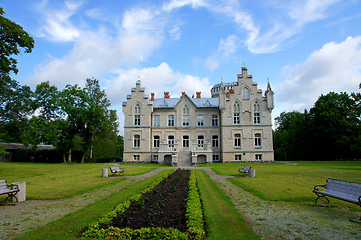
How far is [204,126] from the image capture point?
45312mm

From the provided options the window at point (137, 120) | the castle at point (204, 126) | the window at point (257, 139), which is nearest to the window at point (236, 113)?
the castle at point (204, 126)

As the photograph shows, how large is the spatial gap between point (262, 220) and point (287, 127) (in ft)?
254

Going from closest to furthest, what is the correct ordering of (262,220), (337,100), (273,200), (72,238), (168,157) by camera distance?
(72,238)
(262,220)
(273,200)
(168,157)
(337,100)

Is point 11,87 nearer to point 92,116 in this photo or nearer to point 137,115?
point 92,116

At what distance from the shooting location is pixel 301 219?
8523 millimetres

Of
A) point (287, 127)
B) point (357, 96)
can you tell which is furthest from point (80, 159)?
point (287, 127)

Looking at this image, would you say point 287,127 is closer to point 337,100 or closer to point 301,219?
point 337,100

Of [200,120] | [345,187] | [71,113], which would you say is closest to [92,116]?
[71,113]

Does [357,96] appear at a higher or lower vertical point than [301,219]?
higher

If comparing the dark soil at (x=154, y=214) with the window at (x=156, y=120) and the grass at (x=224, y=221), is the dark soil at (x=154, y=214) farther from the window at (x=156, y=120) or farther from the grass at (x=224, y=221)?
the window at (x=156, y=120)

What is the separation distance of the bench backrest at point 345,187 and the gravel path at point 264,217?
32.7 inches

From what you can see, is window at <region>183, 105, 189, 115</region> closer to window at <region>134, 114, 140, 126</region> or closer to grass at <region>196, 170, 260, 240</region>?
window at <region>134, 114, 140, 126</region>

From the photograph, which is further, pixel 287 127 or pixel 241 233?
pixel 287 127

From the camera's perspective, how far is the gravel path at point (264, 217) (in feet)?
23.2
